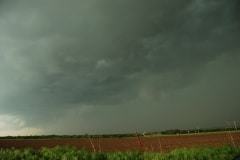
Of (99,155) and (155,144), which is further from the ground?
(155,144)

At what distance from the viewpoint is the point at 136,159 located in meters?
16.0

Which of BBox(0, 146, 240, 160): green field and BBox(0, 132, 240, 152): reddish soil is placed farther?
BBox(0, 132, 240, 152): reddish soil

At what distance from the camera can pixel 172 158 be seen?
647 inches

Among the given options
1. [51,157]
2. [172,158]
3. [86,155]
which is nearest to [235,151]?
[172,158]

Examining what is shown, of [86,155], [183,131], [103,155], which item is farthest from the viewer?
[183,131]

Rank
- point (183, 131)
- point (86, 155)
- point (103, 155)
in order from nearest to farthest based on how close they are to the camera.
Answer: point (86, 155)
point (103, 155)
point (183, 131)

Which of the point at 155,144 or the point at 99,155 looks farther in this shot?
the point at 155,144

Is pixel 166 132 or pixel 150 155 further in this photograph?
pixel 166 132

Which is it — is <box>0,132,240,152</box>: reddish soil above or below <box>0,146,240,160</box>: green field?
above

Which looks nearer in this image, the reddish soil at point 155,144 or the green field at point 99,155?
the green field at point 99,155

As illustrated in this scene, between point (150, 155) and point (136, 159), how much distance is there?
72 cm

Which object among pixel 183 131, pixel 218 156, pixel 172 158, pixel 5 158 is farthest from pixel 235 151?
pixel 183 131

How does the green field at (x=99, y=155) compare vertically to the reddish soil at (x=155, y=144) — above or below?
below

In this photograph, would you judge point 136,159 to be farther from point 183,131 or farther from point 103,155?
point 183,131
